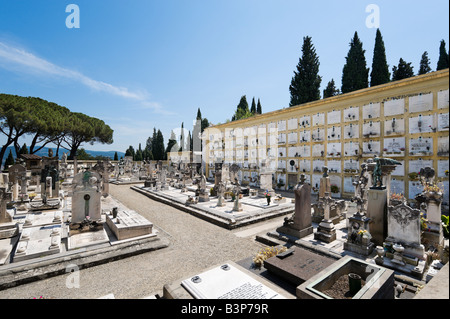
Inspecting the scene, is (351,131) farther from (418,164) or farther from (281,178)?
(281,178)

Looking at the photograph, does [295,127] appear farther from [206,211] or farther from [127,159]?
[127,159]

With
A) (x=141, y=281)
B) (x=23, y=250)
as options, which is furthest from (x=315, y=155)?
(x=23, y=250)

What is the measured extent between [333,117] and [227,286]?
2000cm

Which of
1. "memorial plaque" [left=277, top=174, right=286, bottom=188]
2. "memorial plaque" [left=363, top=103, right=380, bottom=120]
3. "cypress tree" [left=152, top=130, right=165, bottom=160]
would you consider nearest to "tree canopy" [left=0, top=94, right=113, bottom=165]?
"cypress tree" [left=152, top=130, right=165, bottom=160]

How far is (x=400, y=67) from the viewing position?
24594 mm

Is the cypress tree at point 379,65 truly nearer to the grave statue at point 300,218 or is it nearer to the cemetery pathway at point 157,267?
the grave statue at point 300,218

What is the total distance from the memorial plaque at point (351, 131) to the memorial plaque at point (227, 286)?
1826cm

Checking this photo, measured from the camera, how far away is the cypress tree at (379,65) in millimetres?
25797

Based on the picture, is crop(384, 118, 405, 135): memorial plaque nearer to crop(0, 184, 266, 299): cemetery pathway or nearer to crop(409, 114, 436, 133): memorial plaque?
crop(409, 114, 436, 133): memorial plaque

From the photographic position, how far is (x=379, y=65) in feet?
85.4

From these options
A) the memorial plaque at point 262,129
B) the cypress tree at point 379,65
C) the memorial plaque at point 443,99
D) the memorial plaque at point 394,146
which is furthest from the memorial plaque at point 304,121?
the cypress tree at point 379,65

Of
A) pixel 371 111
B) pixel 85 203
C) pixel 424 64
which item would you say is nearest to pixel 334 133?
pixel 371 111

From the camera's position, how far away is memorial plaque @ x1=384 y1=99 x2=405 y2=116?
51.7ft

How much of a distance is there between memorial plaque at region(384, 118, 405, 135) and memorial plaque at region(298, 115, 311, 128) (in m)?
6.89
